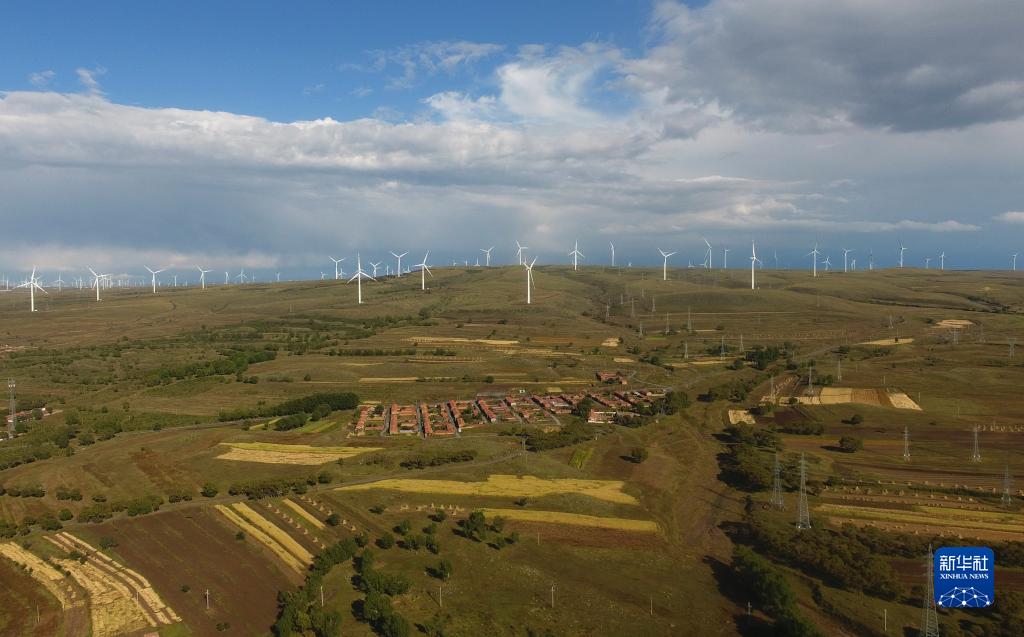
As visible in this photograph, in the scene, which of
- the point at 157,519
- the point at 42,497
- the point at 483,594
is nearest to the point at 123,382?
the point at 42,497

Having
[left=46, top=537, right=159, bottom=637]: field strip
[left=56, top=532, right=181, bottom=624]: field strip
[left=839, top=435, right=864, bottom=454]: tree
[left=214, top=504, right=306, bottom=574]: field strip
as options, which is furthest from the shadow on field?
[left=46, top=537, right=159, bottom=637]: field strip

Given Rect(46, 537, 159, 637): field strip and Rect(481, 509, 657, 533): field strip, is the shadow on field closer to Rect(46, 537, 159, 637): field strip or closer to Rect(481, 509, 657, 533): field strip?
Rect(481, 509, 657, 533): field strip

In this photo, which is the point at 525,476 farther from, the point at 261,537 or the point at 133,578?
the point at 133,578

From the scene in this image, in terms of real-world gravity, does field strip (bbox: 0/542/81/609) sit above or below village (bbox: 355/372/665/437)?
below

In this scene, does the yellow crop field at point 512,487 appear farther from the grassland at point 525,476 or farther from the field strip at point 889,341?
the field strip at point 889,341

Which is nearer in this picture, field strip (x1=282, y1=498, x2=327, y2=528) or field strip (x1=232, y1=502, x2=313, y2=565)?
field strip (x1=232, y1=502, x2=313, y2=565)

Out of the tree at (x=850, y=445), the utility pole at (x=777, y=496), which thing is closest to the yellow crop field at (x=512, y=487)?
the utility pole at (x=777, y=496)
